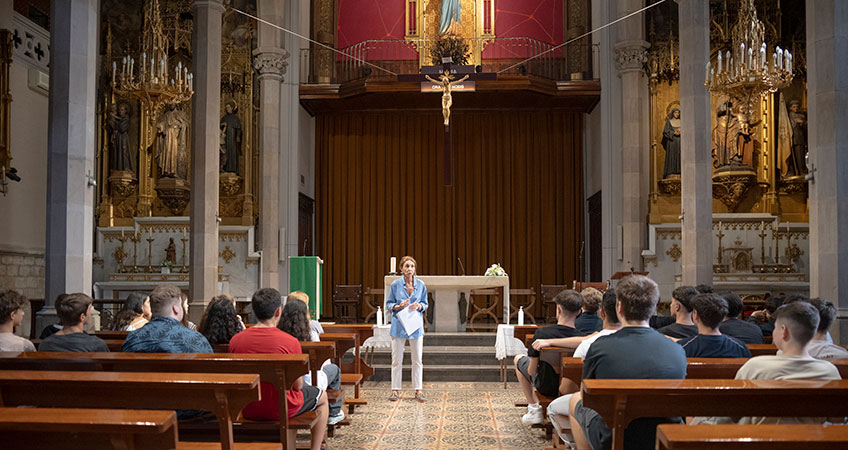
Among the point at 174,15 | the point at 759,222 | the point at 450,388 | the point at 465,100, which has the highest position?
the point at 174,15

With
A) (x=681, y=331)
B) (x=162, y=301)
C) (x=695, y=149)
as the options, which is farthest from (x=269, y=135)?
(x=681, y=331)

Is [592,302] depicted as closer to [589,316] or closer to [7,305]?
[589,316]

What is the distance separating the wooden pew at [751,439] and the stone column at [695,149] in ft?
24.0

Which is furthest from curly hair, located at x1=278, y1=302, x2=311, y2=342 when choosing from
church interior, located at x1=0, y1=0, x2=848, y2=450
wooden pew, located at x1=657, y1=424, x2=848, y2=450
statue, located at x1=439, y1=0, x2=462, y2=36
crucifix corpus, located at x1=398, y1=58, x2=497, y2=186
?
statue, located at x1=439, y1=0, x2=462, y2=36

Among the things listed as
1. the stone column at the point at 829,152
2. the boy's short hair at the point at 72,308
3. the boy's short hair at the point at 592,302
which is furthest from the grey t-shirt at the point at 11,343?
the stone column at the point at 829,152

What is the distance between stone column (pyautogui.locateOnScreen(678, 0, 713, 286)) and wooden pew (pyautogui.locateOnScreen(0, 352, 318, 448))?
6.70 metres

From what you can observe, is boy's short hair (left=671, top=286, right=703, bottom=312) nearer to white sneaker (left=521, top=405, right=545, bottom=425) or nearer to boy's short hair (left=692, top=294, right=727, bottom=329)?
boy's short hair (left=692, top=294, right=727, bottom=329)

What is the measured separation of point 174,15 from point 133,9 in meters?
0.82

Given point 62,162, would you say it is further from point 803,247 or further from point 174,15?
point 803,247

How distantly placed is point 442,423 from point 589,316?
1681 millimetres

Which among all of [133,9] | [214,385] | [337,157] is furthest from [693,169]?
[133,9]

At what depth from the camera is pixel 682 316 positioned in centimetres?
522

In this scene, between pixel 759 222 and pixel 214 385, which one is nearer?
pixel 214 385

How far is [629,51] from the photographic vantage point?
49.1 ft
